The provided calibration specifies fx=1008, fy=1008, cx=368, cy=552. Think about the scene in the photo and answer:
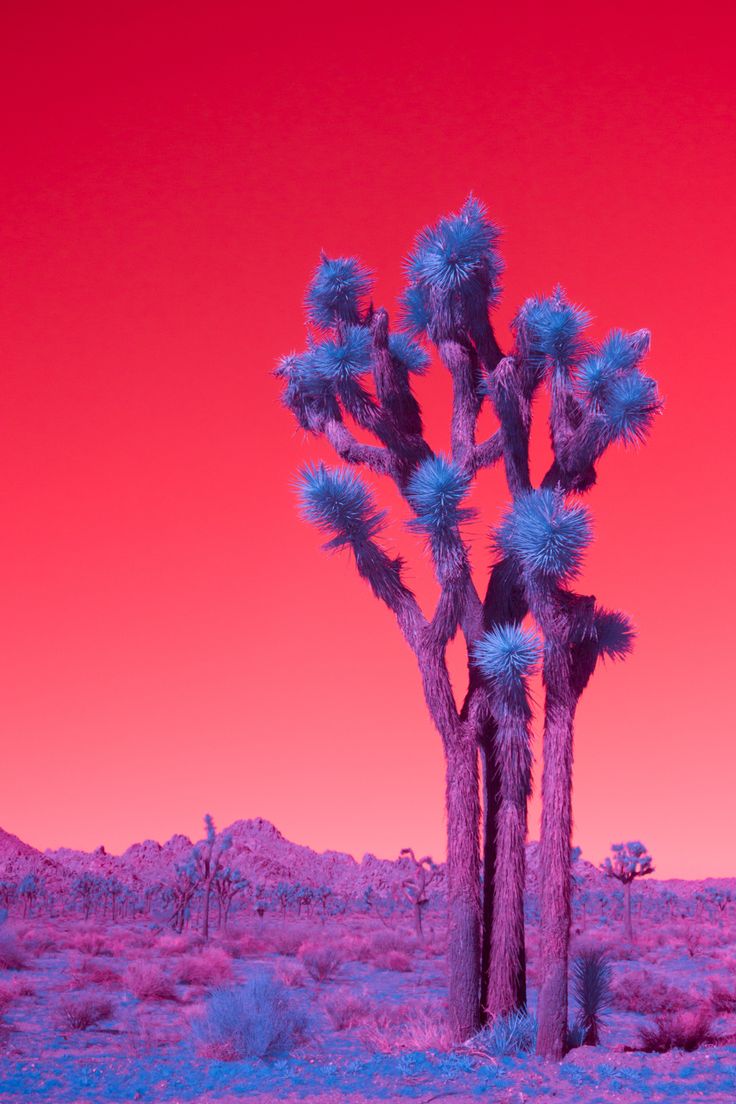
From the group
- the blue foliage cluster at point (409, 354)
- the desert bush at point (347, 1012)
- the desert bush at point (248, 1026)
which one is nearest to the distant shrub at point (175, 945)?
the desert bush at point (347, 1012)

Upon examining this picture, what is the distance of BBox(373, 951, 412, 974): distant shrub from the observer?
2238 centimetres

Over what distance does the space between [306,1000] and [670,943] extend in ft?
57.0

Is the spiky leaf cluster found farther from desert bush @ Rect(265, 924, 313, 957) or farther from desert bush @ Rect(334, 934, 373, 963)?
desert bush @ Rect(265, 924, 313, 957)

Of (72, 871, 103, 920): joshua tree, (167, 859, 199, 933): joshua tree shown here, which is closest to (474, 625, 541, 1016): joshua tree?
(167, 859, 199, 933): joshua tree

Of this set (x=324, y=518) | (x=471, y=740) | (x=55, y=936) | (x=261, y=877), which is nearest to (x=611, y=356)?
(x=324, y=518)

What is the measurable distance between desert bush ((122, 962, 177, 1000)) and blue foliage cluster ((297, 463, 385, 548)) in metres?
9.12

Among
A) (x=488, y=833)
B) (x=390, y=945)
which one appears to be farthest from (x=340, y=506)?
(x=390, y=945)

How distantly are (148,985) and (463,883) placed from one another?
801 centimetres

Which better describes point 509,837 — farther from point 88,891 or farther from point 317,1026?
point 88,891

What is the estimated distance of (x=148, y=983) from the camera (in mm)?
16500

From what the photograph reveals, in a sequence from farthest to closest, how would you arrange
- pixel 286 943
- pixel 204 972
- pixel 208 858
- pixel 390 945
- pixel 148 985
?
pixel 208 858 < pixel 286 943 < pixel 390 945 < pixel 204 972 < pixel 148 985

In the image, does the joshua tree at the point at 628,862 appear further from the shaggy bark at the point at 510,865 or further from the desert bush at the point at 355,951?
the shaggy bark at the point at 510,865

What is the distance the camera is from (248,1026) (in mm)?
10789

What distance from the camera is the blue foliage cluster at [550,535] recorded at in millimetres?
10219
